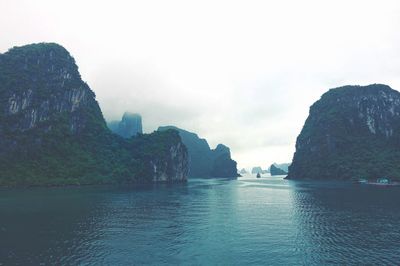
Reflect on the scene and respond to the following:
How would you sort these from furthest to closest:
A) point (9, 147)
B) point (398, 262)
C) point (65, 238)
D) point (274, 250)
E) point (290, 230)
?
point (9, 147)
point (290, 230)
point (65, 238)
point (274, 250)
point (398, 262)

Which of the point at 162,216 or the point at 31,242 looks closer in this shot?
the point at 31,242

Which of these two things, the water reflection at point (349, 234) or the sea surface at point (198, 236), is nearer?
the sea surface at point (198, 236)

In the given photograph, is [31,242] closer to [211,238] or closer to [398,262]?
[211,238]

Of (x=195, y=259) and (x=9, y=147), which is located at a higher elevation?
(x=9, y=147)

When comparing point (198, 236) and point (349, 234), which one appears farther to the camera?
point (349, 234)

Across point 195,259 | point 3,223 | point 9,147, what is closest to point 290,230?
point 195,259

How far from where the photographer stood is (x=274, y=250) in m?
46.6

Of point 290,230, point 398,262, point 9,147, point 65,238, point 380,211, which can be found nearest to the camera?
point 398,262

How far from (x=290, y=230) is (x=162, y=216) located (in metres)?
31.7

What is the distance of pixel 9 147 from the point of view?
198 metres

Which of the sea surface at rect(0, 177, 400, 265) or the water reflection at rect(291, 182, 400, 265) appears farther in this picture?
the water reflection at rect(291, 182, 400, 265)

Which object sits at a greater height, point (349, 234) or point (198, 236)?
point (198, 236)

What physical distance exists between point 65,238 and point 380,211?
256 ft

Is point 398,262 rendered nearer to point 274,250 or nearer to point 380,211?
point 274,250
